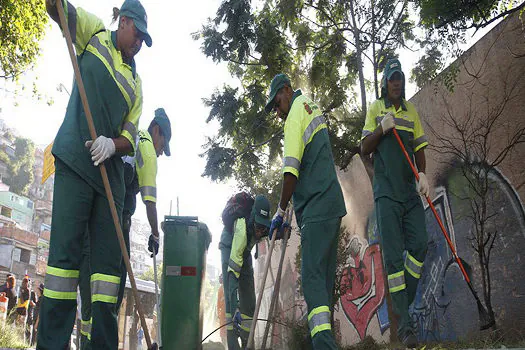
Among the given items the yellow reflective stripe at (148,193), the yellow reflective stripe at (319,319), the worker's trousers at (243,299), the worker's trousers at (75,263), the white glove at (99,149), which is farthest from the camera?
the worker's trousers at (243,299)

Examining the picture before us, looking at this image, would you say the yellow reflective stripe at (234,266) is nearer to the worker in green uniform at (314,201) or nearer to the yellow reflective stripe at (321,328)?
the worker in green uniform at (314,201)

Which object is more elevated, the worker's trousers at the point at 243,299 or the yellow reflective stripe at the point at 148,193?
the yellow reflective stripe at the point at 148,193

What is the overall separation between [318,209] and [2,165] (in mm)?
75201

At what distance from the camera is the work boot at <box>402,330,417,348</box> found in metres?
3.53

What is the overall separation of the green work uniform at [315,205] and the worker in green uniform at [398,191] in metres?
0.75

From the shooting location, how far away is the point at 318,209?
3414mm

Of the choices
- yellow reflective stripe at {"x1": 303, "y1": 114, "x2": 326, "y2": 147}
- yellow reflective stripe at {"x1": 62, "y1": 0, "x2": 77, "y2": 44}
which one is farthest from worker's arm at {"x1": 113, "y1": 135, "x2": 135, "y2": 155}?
yellow reflective stripe at {"x1": 303, "y1": 114, "x2": 326, "y2": 147}

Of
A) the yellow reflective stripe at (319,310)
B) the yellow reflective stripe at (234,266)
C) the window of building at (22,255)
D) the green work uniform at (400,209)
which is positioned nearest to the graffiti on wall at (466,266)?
the green work uniform at (400,209)

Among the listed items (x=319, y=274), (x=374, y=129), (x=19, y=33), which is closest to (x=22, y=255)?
Answer: (x=19, y=33)

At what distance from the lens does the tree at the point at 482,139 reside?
18.1ft

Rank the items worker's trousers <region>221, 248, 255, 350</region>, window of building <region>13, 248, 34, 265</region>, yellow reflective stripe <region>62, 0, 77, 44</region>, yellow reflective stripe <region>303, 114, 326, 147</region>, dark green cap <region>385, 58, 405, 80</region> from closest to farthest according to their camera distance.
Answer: yellow reflective stripe <region>62, 0, 77, 44</region>
yellow reflective stripe <region>303, 114, 326, 147</region>
dark green cap <region>385, 58, 405, 80</region>
worker's trousers <region>221, 248, 255, 350</region>
window of building <region>13, 248, 34, 265</region>

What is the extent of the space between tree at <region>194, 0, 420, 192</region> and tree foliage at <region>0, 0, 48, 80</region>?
3103 mm

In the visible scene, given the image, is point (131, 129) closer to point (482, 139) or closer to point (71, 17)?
point (71, 17)

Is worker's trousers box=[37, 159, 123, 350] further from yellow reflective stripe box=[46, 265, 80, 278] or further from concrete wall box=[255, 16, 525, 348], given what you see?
concrete wall box=[255, 16, 525, 348]
